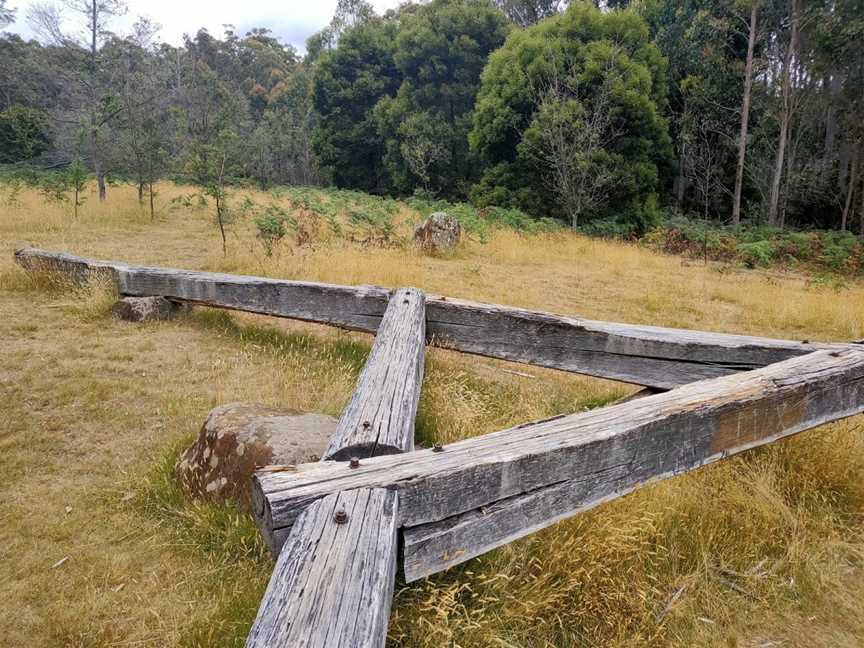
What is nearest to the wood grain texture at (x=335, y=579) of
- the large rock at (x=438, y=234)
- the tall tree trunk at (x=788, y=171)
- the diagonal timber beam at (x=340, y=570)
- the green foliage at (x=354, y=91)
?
the diagonal timber beam at (x=340, y=570)

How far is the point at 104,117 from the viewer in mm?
15805

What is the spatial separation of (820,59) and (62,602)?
77.5ft

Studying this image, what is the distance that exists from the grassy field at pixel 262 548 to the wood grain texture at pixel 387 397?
479mm

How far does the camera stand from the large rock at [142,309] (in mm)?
5594

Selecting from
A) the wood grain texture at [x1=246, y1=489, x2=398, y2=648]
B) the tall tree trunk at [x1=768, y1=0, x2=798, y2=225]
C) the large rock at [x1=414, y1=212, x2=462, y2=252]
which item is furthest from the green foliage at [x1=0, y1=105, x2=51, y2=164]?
the wood grain texture at [x1=246, y1=489, x2=398, y2=648]

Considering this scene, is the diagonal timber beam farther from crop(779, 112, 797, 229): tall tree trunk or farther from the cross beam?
crop(779, 112, 797, 229): tall tree trunk

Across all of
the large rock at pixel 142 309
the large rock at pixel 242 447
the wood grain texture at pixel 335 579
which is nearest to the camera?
the wood grain texture at pixel 335 579

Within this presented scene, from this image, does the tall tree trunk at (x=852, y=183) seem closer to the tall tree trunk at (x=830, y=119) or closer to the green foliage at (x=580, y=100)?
the tall tree trunk at (x=830, y=119)

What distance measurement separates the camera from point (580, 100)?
18953mm

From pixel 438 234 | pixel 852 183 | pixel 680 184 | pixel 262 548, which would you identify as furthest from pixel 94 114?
pixel 852 183

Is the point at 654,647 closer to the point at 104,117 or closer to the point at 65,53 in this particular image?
the point at 104,117

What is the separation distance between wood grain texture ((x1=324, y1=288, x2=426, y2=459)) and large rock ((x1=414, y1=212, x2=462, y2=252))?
6694 mm

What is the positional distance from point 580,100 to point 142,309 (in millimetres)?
17391

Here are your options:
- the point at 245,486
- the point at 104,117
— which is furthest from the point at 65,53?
the point at 245,486
